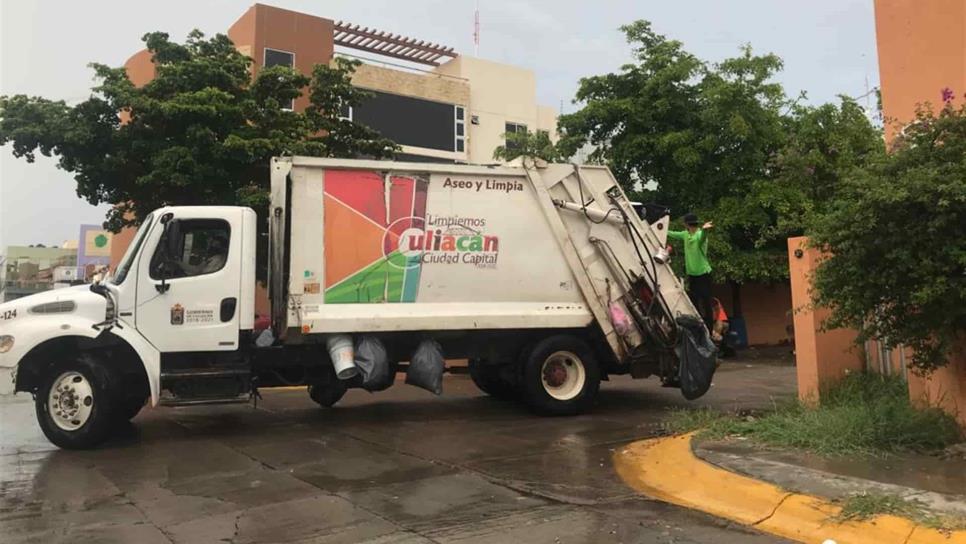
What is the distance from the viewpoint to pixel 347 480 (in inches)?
238

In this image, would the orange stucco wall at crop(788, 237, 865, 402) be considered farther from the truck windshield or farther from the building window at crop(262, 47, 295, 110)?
the building window at crop(262, 47, 295, 110)

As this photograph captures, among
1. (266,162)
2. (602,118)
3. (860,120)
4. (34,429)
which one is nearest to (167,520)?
(34,429)

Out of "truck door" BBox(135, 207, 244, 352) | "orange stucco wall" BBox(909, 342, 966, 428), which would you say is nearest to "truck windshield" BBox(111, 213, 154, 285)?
"truck door" BBox(135, 207, 244, 352)

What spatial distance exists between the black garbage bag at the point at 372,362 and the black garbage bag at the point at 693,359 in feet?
11.3

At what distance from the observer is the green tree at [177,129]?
12812mm

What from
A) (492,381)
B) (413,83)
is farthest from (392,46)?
(492,381)

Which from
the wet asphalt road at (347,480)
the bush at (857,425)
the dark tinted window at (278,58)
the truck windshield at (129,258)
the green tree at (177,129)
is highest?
the dark tinted window at (278,58)

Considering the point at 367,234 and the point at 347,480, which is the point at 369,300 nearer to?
the point at 367,234

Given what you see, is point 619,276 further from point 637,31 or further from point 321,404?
point 637,31

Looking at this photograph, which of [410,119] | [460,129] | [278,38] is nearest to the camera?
[278,38]

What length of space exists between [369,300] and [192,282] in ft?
6.13

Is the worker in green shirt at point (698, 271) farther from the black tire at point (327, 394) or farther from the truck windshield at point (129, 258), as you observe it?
the truck windshield at point (129, 258)

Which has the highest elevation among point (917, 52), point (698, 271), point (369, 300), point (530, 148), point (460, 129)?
point (460, 129)

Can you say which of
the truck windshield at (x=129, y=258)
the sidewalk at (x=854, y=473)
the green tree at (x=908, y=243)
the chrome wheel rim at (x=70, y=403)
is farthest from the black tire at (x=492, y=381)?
the green tree at (x=908, y=243)
